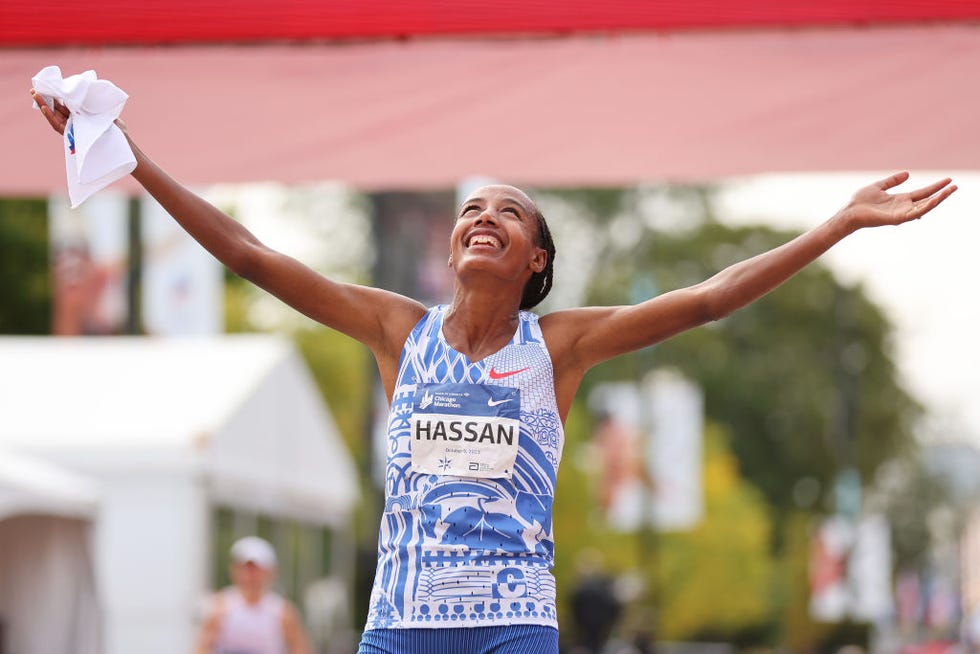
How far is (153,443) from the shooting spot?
42.2 feet

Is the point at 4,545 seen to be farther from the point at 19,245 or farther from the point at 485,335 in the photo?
the point at 19,245

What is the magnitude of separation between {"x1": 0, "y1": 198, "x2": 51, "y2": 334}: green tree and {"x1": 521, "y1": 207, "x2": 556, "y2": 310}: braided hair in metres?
34.4

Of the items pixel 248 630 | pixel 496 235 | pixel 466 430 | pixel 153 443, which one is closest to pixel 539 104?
pixel 496 235

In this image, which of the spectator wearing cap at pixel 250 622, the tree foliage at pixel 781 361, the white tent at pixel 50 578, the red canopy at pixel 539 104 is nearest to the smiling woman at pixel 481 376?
the red canopy at pixel 539 104

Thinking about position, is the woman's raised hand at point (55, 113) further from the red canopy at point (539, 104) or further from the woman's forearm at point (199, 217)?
the red canopy at point (539, 104)

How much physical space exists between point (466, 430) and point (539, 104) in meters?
2.08

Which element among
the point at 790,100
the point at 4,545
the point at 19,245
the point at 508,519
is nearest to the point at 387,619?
the point at 508,519

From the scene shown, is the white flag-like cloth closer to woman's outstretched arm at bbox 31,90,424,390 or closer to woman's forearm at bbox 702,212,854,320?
woman's outstretched arm at bbox 31,90,424,390

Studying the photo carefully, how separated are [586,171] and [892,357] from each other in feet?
157

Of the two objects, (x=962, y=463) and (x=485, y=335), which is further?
(x=962, y=463)

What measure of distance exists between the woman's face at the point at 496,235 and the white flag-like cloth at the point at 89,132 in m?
0.73

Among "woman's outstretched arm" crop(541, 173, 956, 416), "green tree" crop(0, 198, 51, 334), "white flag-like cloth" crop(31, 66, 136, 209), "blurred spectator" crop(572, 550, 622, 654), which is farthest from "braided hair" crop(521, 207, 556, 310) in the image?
"green tree" crop(0, 198, 51, 334)

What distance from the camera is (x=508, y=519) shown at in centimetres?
321

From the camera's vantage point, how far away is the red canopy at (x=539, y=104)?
16.0 ft
